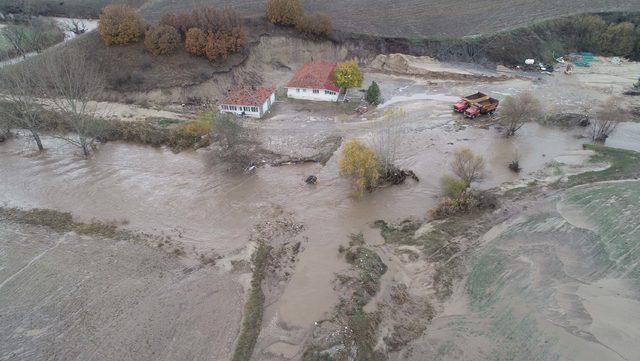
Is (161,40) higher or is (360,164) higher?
(161,40)

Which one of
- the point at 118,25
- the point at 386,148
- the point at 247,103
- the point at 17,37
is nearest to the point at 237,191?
the point at 386,148

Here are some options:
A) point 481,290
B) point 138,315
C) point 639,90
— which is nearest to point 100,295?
point 138,315

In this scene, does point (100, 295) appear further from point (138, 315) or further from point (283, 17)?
point (283, 17)

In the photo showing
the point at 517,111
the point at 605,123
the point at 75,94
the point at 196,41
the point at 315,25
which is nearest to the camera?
the point at 75,94

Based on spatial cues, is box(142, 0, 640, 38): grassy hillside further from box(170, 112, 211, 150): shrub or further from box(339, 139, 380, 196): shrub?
box(339, 139, 380, 196): shrub

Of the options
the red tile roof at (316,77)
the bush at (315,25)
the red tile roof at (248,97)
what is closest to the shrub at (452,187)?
the red tile roof at (316,77)

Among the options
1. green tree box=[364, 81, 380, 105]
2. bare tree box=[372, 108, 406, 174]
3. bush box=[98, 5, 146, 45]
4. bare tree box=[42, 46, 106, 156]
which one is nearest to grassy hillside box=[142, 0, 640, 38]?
bush box=[98, 5, 146, 45]

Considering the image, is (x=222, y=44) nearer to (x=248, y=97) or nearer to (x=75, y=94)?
(x=248, y=97)
